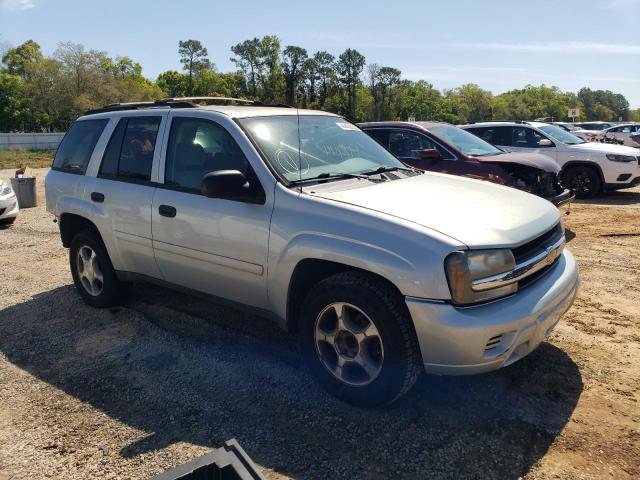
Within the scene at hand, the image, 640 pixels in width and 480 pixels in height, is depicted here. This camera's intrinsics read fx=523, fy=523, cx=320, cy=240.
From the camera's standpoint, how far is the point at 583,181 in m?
11.4

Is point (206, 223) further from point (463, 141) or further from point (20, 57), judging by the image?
point (20, 57)

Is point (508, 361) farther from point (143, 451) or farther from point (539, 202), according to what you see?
point (143, 451)

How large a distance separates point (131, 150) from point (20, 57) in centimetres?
7731

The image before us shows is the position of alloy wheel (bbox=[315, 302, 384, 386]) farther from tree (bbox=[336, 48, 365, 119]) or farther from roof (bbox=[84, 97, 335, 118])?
tree (bbox=[336, 48, 365, 119])

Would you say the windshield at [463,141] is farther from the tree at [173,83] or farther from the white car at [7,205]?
the tree at [173,83]

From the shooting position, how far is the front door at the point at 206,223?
3566mm

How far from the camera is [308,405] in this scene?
3312 millimetres

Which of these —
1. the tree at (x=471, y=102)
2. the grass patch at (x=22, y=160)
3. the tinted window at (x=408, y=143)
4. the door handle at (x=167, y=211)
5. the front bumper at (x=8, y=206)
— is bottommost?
the grass patch at (x=22, y=160)

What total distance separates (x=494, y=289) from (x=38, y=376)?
10.7ft

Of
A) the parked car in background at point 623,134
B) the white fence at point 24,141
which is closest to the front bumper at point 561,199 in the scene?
the parked car in background at point 623,134

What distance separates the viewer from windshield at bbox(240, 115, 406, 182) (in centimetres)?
371

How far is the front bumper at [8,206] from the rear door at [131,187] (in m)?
5.97

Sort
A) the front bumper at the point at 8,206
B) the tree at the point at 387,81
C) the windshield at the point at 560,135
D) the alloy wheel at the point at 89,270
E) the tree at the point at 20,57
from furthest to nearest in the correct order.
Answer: the tree at the point at 387,81, the tree at the point at 20,57, the windshield at the point at 560,135, the front bumper at the point at 8,206, the alloy wheel at the point at 89,270

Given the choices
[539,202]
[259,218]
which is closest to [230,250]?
[259,218]
